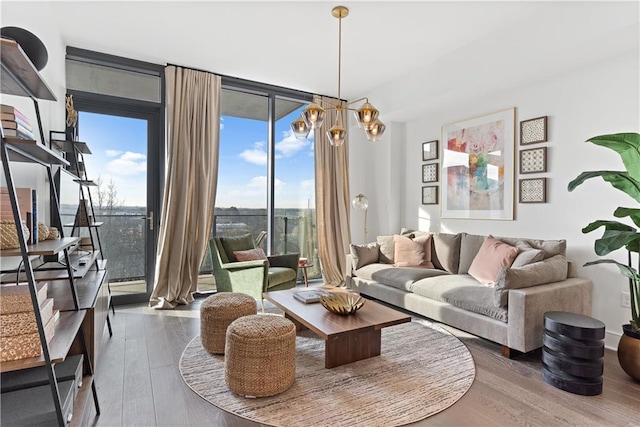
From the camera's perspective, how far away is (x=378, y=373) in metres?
2.53

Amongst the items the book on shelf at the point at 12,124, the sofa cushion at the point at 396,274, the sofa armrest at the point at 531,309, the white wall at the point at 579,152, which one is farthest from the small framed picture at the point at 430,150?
the book on shelf at the point at 12,124

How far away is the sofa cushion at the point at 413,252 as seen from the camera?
4.39m

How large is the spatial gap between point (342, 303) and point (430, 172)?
286 centimetres

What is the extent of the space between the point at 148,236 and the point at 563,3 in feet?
15.8

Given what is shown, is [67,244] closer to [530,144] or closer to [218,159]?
[218,159]

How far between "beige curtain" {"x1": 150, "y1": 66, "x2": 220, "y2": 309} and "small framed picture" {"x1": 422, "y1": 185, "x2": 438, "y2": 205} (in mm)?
2886

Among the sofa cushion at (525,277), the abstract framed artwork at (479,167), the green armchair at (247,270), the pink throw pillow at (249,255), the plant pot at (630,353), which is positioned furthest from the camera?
the pink throw pillow at (249,255)

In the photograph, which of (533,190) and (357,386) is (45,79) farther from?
(533,190)

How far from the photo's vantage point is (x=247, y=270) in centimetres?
385

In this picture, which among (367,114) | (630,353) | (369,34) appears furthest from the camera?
(369,34)

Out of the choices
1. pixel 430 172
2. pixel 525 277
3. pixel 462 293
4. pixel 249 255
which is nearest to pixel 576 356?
pixel 525 277

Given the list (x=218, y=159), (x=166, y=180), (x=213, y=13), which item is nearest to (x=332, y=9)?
(x=213, y=13)

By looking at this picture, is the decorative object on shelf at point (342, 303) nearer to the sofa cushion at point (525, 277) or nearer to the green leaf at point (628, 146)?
the sofa cushion at point (525, 277)

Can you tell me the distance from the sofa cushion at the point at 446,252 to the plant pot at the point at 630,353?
1817 mm
